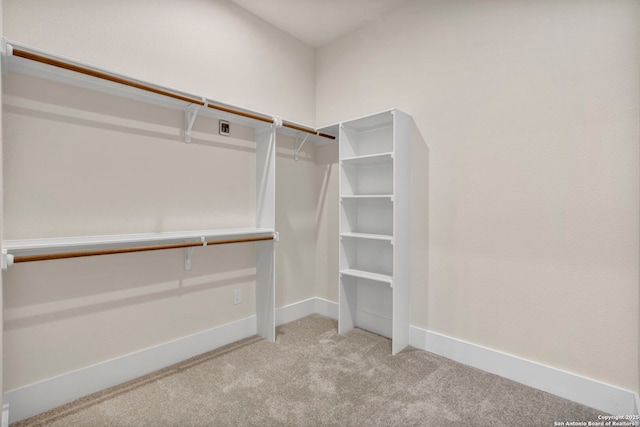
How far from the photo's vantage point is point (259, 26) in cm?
273

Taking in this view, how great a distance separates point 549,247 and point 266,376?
6.25ft

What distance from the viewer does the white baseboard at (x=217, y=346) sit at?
166 cm

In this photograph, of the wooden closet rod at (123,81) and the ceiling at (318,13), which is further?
the ceiling at (318,13)

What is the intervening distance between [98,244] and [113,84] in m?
0.91

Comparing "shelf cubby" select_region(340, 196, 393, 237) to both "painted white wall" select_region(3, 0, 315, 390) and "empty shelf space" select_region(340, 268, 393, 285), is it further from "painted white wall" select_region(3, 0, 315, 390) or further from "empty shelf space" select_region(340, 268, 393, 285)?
"painted white wall" select_region(3, 0, 315, 390)

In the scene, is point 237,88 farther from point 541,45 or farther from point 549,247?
point 549,247

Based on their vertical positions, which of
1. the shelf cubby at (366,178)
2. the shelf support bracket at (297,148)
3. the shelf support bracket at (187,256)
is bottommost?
the shelf support bracket at (187,256)

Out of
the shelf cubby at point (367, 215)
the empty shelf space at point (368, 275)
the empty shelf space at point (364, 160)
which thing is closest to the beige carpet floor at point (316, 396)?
the empty shelf space at point (368, 275)

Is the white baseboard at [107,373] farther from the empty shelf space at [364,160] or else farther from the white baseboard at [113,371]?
the empty shelf space at [364,160]

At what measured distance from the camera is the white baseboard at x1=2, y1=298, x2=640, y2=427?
166 centimetres

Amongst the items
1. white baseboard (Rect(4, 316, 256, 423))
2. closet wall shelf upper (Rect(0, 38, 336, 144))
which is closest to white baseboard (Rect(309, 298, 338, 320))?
white baseboard (Rect(4, 316, 256, 423))

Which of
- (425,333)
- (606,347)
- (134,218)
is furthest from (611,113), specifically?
(134,218)

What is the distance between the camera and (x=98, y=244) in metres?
1.66

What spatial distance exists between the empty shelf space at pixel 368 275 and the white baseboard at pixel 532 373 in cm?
46
